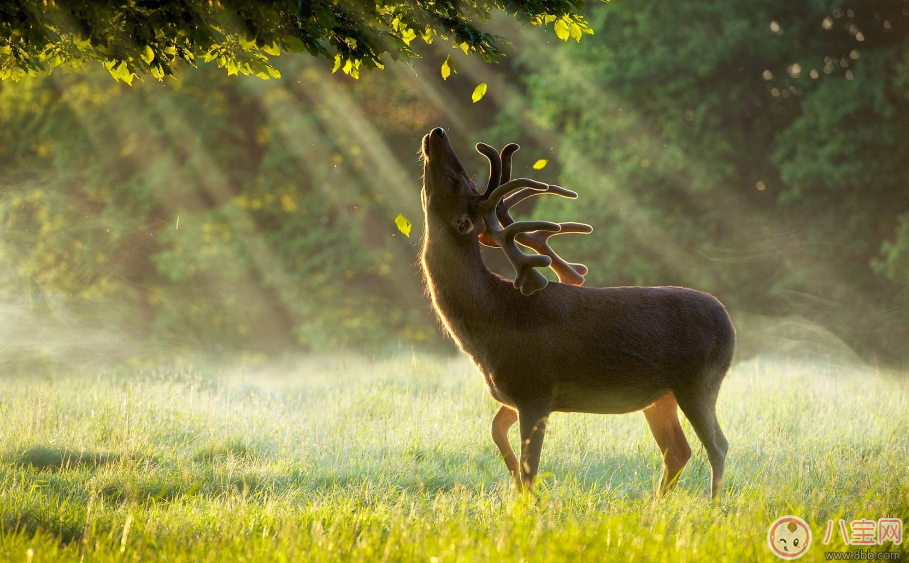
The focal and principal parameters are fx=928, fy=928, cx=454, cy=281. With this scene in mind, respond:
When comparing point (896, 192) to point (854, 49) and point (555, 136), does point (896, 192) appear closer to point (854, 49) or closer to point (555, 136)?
point (854, 49)

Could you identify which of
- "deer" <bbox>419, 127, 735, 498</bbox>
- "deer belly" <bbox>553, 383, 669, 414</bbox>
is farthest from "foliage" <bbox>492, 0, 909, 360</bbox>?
"deer belly" <bbox>553, 383, 669, 414</bbox>

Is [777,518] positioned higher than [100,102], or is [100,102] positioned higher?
[100,102]

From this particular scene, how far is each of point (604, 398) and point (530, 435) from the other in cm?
60

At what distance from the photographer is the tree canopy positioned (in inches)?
214

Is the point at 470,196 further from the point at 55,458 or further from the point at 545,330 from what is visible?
the point at 55,458

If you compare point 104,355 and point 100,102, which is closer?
point 104,355

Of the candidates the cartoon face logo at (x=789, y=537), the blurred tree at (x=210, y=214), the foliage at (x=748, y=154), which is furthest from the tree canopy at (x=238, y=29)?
the blurred tree at (x=210, y=214)

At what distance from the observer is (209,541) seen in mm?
5219

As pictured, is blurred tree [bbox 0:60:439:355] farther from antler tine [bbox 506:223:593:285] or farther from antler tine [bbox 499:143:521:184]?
antler tine [bbox 499:143:521:184]

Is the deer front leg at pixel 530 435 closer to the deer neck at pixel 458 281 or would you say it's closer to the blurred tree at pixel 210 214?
the deer neck at pixel 458 281

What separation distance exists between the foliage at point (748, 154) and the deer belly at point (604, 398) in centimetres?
1244

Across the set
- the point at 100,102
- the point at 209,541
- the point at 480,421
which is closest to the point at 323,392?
the point at 480,421

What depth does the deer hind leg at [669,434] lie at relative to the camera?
6.55 m

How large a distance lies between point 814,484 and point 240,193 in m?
20.0
